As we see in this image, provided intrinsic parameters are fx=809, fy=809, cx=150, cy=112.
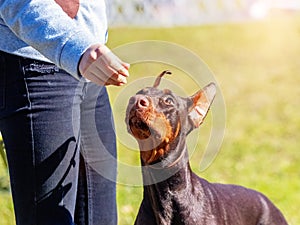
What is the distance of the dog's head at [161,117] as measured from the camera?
288 cm

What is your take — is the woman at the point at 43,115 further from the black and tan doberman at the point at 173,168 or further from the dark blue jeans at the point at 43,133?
the black and tan doberman at the point at 173,168

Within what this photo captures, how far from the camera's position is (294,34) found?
13.2 meters

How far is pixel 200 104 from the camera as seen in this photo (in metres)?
3.25

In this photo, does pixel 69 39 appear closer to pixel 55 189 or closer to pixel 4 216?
pixel 55 189

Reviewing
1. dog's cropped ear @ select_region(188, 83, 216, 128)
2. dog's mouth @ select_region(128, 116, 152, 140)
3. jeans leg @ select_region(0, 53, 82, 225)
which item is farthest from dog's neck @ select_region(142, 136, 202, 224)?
jeans leg @ select_region(0, 53, 82, 225)

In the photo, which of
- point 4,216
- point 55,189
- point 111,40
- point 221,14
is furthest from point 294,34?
point 55,189

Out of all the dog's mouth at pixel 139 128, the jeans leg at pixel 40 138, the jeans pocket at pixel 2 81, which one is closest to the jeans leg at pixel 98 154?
the jeans leg at pixel 40 138

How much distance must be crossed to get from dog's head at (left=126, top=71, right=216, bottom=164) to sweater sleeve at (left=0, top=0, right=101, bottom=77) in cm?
45

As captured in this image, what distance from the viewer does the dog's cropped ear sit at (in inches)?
128

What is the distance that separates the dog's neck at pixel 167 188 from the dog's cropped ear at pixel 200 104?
0.38 feet

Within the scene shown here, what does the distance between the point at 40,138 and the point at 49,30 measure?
0.50 metres

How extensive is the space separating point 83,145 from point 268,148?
14.4 feet

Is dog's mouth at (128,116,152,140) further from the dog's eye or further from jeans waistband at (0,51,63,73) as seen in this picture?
jeans waistband at (0,51,63,73)

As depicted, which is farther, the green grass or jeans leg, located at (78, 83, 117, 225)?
the green grass
